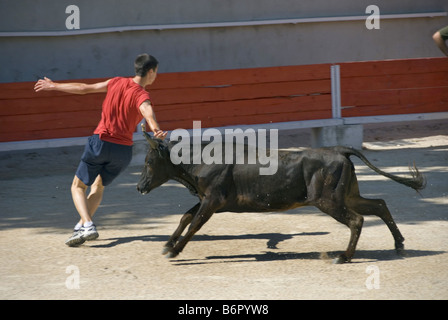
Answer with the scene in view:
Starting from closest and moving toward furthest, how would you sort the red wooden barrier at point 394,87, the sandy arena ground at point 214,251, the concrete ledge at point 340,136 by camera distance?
1. the sandy arena ground at point 214,251
2. the concrete ledge at point 340,136
3. the red wooden barrier at point 394,87

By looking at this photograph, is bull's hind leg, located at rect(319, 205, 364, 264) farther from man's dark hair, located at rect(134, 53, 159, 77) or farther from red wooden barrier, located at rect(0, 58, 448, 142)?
red wooden barrier, located at rect(0, 58, 448, 142)

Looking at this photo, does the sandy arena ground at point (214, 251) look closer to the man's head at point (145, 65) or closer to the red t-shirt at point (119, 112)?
the red t-shirt at point (119, 112)

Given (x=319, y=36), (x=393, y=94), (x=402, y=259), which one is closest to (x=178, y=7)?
(x=319, y=36)

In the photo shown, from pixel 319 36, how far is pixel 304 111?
2.54m

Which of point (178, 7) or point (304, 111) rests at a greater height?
point (178, 7)

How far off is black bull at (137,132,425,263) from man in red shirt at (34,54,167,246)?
343mm

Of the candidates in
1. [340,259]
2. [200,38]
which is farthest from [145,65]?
[200,38]

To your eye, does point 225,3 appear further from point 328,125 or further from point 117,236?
point 117,236

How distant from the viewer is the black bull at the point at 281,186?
5.50 m

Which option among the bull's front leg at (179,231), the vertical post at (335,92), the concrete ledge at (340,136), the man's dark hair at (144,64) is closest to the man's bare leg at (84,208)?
the bull's front leg at (179,231)

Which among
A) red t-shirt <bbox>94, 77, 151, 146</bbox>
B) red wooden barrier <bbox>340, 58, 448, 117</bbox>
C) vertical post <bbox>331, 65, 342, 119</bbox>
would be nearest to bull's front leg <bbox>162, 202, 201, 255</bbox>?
red t-shirt <bbox>94, 77, 151, 146</bbox>

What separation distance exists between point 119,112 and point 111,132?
0.55 ft

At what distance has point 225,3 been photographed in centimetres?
1299

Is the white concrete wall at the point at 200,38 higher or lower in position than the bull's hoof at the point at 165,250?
higher
